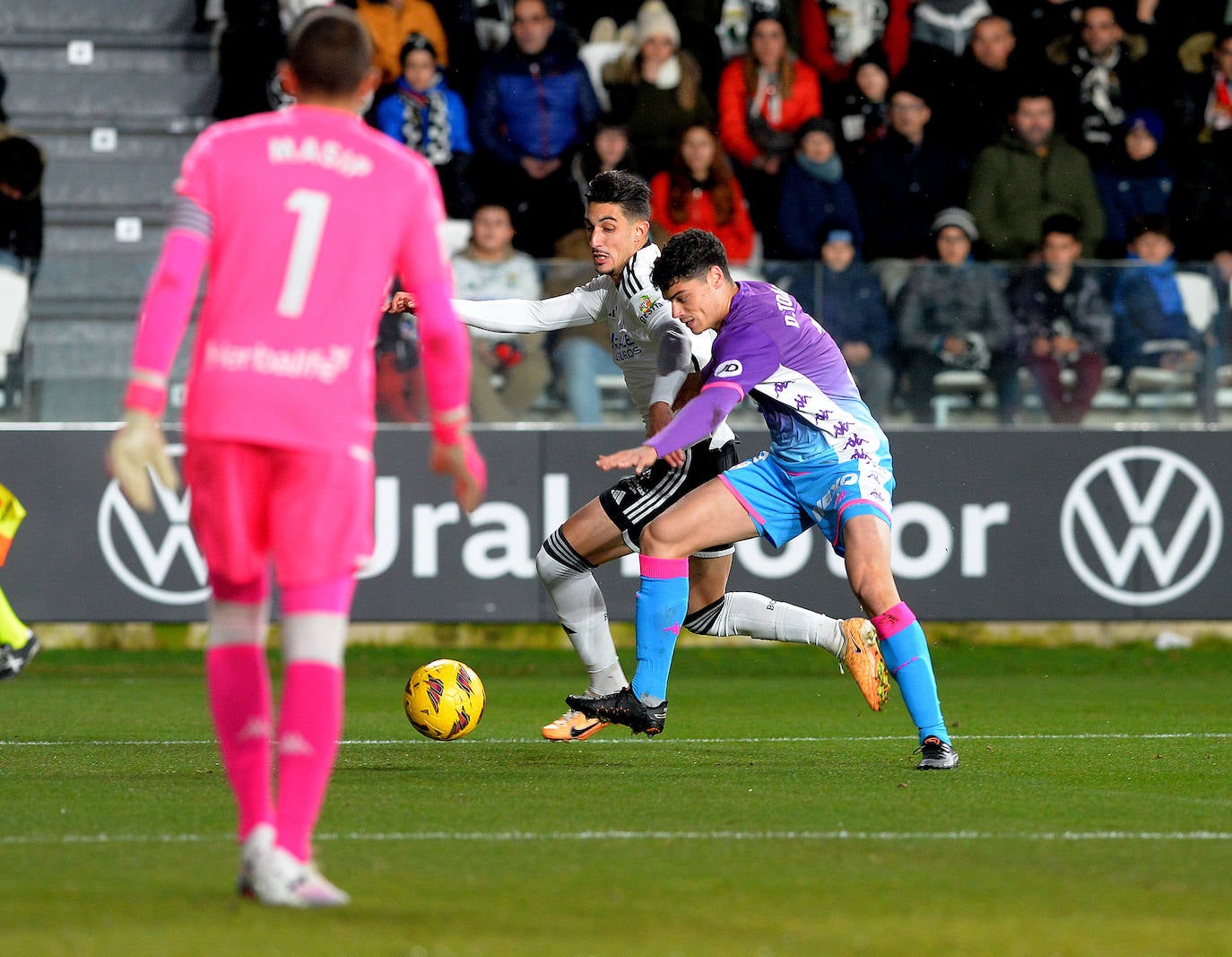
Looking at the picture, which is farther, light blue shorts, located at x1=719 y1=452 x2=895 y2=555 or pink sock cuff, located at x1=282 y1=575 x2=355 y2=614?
light blue shorts, located at x1=719 y1=452 x2=895 y2=555

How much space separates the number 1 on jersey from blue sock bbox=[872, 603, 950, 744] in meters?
3.41

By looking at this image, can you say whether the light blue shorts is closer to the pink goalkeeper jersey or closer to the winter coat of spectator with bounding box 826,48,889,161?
the pink goalkeeper jersey

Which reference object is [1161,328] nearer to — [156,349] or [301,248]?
[301,248]

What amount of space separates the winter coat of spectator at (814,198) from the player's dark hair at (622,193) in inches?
236

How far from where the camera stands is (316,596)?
14.3 ft

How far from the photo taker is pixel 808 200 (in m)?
14.1

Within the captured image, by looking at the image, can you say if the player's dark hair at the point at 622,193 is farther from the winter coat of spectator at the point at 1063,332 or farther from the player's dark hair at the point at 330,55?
the winter coat of spectator at the point at 1063,332

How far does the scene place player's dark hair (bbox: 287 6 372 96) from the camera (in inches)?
173

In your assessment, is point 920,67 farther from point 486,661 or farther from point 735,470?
point 735,470

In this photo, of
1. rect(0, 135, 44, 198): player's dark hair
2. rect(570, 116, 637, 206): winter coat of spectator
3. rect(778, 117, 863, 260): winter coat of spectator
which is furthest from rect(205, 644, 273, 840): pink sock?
rect(0, 135, 44, 198): player's dark hair

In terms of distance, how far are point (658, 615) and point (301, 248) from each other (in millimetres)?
3477

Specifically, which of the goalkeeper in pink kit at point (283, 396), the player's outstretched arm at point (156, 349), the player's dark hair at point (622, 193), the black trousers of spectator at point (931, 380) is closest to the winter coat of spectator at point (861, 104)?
the black trousers of spectator at point (931, 380)

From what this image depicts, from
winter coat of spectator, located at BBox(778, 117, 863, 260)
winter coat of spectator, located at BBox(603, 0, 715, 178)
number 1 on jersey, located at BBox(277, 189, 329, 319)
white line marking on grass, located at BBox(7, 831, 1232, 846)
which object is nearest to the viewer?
number 1 on jersey, located at BBox(277, 189, 329, 319)

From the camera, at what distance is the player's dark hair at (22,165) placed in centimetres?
1380
